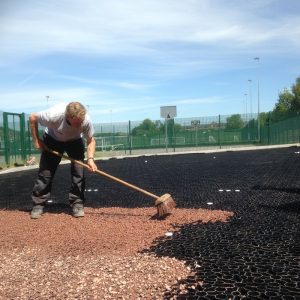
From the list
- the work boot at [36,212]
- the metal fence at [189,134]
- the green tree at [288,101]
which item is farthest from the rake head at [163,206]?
the green tree at [288,101]

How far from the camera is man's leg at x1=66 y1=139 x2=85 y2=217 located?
16.5 feet

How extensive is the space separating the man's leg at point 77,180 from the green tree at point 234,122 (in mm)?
25550

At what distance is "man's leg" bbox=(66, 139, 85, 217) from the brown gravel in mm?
140

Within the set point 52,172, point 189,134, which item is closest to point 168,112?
point 189,134

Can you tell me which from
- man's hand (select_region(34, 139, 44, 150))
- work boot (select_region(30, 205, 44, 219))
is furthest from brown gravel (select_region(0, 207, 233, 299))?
man's hand (select_region(34, 139, 44, 150))

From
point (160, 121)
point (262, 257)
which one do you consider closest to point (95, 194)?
point (262, 257)

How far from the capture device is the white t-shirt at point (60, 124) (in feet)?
Result: 15.7

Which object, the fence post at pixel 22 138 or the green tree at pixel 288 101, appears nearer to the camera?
the fence post at pixel 22 138

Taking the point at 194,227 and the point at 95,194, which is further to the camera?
the point at 95,194

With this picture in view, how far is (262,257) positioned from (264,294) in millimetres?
698

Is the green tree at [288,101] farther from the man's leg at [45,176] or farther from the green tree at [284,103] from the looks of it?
the man's leg at [45,176]

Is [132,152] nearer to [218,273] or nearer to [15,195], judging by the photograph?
[15,195]

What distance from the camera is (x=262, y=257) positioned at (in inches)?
130

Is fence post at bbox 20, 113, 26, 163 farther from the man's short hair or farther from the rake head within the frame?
the rake head
